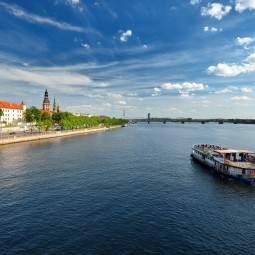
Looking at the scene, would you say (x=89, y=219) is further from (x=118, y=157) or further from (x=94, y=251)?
(x=118, y=157)

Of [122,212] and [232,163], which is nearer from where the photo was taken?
[122,212]

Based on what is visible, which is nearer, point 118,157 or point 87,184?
point 87,184

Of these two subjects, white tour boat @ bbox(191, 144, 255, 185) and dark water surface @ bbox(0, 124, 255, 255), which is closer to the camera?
dark water surface @ bbox(0, 124, 255, 255)

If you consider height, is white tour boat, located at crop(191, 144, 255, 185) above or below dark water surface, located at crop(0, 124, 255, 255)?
above

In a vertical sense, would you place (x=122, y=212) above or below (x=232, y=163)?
below

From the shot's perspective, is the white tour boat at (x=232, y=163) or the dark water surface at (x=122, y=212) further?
the white tour boat at (x=232, y=163)

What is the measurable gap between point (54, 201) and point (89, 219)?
10160 millimetres

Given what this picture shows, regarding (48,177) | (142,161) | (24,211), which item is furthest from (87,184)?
(142,161)

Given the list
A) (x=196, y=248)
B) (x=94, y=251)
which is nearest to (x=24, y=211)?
(x=94, y=251)

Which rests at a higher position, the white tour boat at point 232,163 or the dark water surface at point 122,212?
the white tour boat at point 232,163

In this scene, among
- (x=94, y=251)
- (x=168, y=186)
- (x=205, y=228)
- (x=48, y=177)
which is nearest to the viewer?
(x=94, y=251)

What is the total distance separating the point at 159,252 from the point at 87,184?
2963cm

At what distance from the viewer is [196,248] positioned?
31.3m

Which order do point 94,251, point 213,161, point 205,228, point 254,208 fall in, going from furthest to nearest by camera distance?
1. point 213,161
2. point 254,208
3. point 205,228
4. point 94,251
